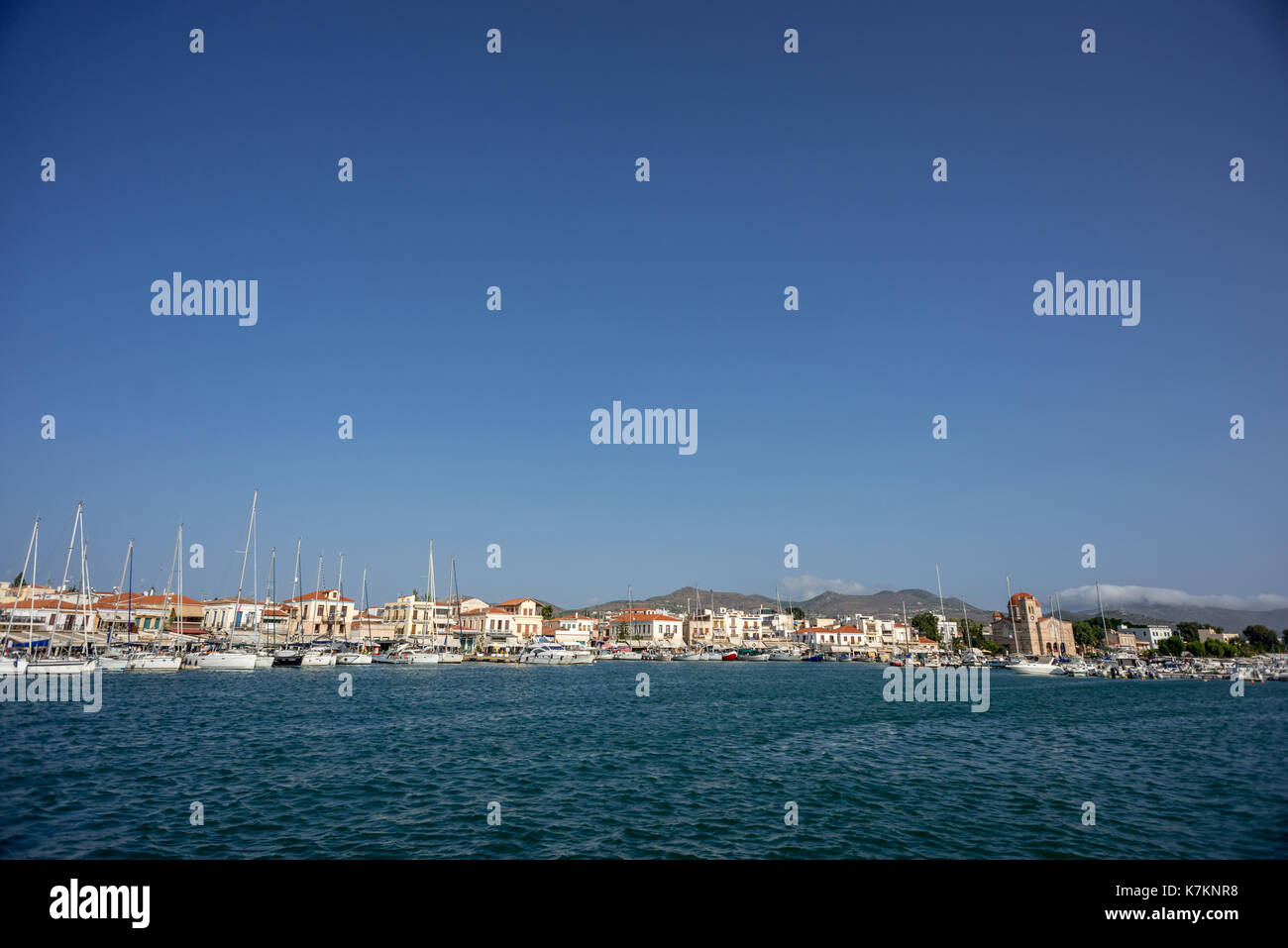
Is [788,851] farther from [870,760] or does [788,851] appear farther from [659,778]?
[870,760]

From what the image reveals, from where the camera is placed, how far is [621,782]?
20141 mm

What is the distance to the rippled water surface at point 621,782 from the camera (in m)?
14.3

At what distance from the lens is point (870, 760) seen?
79.2 feet

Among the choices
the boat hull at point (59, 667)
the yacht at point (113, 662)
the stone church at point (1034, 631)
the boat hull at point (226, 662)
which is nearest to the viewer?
the boat hull at point (59, 667)

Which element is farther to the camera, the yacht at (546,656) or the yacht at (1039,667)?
the yacht at (1039,667)

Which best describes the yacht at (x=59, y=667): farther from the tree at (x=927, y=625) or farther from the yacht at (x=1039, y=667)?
the tree at (x=927, y=625)

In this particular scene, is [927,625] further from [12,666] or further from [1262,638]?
[12,666]

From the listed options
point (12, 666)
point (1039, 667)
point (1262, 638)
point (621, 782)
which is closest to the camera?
point (621, 782)

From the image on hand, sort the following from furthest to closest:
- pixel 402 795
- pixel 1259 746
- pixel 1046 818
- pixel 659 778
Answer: pixel 1259 746
pixel 659 778
pixel 402 795
pixel 1046 818

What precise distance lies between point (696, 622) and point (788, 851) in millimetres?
145419

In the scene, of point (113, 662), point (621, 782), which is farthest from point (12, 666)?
point (621, 782)

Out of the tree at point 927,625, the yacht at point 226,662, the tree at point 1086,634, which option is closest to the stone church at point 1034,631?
the tree at point 1086,634
